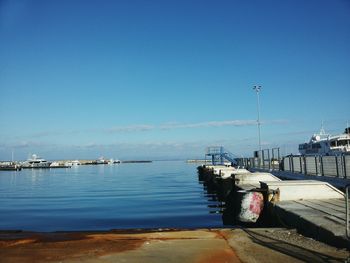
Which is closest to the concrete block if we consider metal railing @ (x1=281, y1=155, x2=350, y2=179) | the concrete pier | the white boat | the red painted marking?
the concrete pier

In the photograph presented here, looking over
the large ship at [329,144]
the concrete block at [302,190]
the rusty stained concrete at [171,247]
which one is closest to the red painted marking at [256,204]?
the concrete block at [302,190]

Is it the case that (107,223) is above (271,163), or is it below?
below

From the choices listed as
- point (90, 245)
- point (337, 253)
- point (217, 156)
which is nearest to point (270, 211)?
point (337, 253)

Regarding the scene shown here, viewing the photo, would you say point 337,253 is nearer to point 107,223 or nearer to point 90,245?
point 90,245

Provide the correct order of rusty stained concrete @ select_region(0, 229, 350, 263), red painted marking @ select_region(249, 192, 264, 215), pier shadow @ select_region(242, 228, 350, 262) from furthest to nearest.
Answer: red painted marking @ select_region(249, 192, 264, 215) → rusty stained concrete @ select_region(0, 229, 350, 263) → pier shadow @ select_region(242, 228, 350, 262)

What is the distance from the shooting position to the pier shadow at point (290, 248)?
7.01m

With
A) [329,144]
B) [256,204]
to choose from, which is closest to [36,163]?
[329,144]

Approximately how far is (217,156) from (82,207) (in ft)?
148

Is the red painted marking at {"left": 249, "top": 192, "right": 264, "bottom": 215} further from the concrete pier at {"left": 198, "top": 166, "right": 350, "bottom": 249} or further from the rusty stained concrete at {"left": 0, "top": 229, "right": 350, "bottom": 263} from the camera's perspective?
the rusty stained concrete at {"left": 0, "top": 229, "right": 350, "bottom": 263}

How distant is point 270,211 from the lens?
13070mm

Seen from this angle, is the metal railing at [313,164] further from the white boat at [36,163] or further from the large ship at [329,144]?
the white boat at [36,163]

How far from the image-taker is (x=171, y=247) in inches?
319

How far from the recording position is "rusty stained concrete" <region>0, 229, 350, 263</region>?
7258mm

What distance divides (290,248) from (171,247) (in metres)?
2.26
